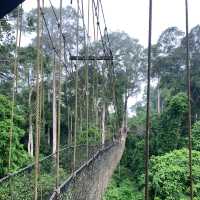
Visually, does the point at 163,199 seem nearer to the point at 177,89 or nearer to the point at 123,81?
the point at 177,89

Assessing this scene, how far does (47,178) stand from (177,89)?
14.4m

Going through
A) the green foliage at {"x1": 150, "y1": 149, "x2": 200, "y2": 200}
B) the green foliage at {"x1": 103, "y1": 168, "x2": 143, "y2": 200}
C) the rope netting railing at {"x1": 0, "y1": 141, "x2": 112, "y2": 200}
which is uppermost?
the rope netting railing at {"x1": 0, "y1": 141, "x2": 112, "y2": 200}

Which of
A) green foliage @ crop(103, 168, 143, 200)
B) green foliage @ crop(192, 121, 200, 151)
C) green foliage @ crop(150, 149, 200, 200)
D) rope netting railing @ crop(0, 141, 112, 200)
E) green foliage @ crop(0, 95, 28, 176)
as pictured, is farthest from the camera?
green foliage @ crop(192, 121, 200, 151)

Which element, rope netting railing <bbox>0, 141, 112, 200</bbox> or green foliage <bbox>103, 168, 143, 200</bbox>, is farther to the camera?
green foliage <bbox>103, 168, 143, 200</bbox>

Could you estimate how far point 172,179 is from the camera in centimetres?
1031

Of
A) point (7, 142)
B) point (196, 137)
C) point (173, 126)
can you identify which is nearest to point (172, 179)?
point (196, 137)

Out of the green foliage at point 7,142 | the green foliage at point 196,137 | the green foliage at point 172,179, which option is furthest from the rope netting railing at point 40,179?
the green foliage at point 196,137

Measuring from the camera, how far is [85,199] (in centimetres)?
318

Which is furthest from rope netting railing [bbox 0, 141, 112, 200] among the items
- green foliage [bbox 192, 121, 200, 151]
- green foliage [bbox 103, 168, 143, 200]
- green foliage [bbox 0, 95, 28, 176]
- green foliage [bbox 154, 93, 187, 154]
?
green foliage [bbox 154, 93, 187, 154]

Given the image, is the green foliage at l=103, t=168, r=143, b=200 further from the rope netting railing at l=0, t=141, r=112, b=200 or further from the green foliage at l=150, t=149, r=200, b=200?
the rope netting railing at l=0, t=141, r=112, b=200

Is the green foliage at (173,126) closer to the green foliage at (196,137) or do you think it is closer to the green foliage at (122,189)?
the green foliage at (196,137)

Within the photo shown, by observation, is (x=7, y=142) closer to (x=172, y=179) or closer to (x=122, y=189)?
(x=172, y=179)

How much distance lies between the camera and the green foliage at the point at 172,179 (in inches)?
400

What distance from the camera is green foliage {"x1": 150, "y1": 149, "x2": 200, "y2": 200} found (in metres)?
10.2
